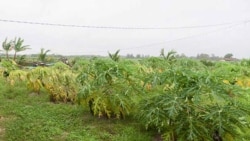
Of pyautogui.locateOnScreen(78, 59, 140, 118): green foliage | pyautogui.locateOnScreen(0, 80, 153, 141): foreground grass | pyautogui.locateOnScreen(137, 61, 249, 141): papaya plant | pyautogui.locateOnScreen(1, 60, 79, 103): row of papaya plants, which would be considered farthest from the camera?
pyautogui.locateOnScreen(1, 60, 79, 103): row of papaya plants

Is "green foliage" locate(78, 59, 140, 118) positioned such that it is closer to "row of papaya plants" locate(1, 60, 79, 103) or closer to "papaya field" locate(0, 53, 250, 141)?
"papaya field" locate(0, 53, 250, 141)

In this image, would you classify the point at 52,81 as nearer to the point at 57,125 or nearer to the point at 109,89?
the point at 57,125

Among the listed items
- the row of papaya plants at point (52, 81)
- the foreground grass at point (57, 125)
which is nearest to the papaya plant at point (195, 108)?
the foreground grass at point (57, 125)

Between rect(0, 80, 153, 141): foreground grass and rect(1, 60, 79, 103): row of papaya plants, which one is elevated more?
rect(1, 60, 79, 103): row of papaya plants

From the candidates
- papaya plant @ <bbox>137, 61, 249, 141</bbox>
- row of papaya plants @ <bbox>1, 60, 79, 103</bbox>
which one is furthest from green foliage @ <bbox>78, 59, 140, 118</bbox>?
row of papaya plants @ <bbox>1, 60, 79, 103</bbox>

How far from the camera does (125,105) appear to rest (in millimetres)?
4477

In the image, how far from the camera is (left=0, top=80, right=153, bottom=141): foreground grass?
166 inches

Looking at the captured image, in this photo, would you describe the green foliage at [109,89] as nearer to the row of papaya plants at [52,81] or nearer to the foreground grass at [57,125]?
the foreground grass at [57,125]

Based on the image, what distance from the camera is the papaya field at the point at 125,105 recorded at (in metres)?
3.65

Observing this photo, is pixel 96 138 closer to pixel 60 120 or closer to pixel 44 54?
pixel 60 120

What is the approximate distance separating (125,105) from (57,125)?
0.96m

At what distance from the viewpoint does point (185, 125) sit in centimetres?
367

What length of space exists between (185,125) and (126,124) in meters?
1.14

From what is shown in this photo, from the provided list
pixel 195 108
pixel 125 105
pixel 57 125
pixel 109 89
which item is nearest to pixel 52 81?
pixel 57 125
